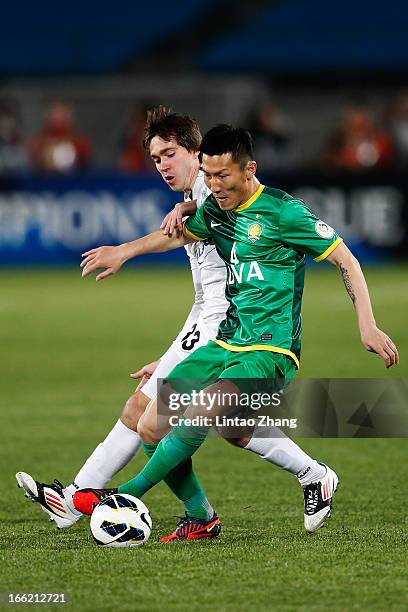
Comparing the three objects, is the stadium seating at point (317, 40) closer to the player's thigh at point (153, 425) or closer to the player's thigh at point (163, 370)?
the player's thigh at point (163, 370)

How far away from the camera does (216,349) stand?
18.5ft

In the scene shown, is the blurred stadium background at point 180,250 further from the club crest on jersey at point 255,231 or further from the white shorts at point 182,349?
the club crest on jersey at point 255,231

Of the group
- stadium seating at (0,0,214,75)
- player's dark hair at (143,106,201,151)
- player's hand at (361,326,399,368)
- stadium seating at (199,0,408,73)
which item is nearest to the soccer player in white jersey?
player's dark hair at (143,106,201,151)

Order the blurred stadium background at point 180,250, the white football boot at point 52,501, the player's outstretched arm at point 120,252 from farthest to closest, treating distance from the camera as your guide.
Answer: the white football boot at point 52,501 → the player's outstretched arm at point 120,252 → the blurred stadium background at point 180,250

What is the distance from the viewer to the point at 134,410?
6156 millimetres

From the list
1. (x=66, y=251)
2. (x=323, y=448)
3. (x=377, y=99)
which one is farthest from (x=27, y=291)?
(x=377, y=99)

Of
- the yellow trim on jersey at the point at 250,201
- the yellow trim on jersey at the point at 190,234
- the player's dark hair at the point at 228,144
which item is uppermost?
the player's dark hair at the point at 228,144

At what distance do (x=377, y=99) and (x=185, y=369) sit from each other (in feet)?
66.6

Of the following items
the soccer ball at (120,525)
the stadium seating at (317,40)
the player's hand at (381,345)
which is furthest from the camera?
the stadium seating at (317,40)

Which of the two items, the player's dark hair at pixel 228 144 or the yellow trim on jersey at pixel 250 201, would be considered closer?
the player's dark hair at pixel 228 144

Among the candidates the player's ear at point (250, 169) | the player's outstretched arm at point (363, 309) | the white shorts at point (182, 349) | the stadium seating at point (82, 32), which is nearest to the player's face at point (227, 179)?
the player's ear at point (250, 169)

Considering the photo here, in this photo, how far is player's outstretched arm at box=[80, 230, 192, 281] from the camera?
5.61 m

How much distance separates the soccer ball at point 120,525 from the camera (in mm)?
5395

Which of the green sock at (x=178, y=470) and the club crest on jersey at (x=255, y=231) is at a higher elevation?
the club crest on jersey at (x=255, y=231)
